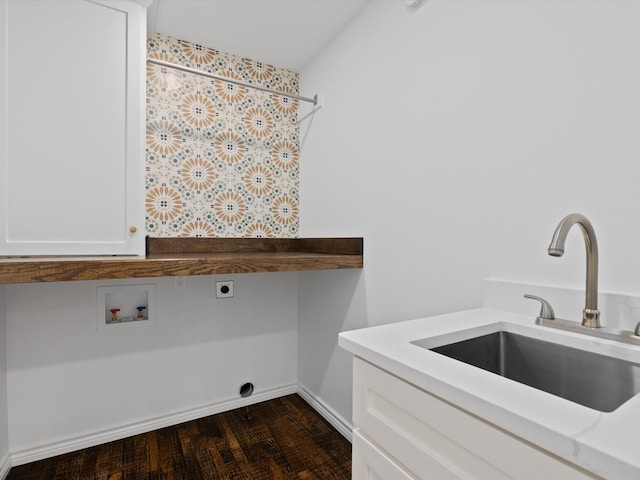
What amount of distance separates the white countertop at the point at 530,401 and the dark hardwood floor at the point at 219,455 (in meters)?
1.06

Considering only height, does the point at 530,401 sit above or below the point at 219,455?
above

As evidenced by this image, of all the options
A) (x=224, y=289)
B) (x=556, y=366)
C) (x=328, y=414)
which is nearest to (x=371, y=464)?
(x=556, y=366)

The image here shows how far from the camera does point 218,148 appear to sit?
207 cm

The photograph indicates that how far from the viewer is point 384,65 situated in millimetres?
1597

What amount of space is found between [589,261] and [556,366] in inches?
10.6

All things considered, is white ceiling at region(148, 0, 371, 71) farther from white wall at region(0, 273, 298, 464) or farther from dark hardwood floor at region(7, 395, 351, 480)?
dark hardwood floor at region(7, 395, 351, 480)

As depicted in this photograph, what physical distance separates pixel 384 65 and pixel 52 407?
2.26 meters

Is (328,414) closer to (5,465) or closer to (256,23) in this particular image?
(5,465)

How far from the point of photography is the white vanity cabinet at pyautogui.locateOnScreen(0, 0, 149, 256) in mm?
1293

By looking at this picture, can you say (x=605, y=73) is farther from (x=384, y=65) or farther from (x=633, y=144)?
(x=384, y=65)

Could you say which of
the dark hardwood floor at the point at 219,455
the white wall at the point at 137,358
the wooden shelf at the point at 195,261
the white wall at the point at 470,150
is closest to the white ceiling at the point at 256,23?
the white wall at the point at 470,150

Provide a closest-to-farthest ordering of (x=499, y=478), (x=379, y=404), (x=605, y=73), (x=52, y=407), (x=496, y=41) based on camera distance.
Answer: (x=499, y=478) < (x=379, y=404) < (x=605, y=73) < (x=496, y=41) < (x=52, y=407)

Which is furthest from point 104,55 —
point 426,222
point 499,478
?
point 499,478

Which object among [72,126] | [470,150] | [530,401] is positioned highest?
[72,126]
